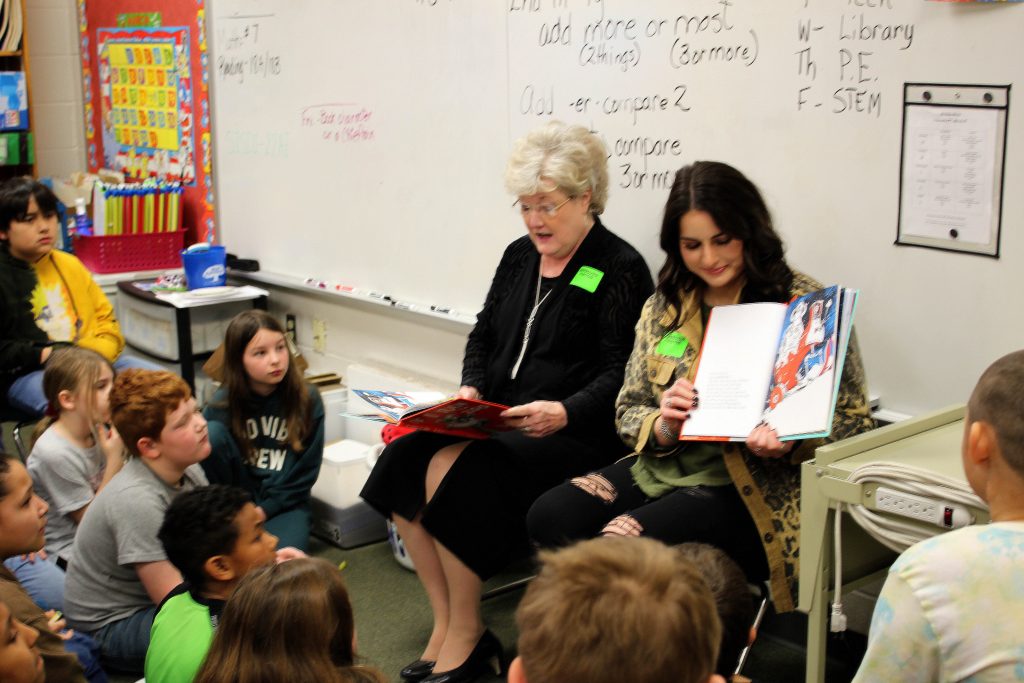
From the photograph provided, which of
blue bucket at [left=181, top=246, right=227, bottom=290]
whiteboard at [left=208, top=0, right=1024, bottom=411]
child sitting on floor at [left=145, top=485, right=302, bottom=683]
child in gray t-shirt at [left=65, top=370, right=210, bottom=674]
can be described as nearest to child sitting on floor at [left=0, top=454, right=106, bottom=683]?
child sitting on floor at [left=145, top=485, right=302, bottom=683]

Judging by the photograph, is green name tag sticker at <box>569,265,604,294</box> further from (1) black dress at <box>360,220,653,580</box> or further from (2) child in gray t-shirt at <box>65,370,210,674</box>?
(2) child in gray t-shirt at <box>65,370,210,674</box>

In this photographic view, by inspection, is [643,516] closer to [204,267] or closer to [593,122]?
→ [593,122]

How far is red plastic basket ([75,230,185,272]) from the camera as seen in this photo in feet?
16.3

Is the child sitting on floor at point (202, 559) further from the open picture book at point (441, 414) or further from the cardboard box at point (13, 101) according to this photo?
the cardboard box at point (13, 101)

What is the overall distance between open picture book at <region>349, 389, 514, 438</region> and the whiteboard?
2.38ft

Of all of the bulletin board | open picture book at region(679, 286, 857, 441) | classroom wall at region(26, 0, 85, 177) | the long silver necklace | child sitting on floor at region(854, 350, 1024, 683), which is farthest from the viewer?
classroom wall at region(26, 0, 85, 177)

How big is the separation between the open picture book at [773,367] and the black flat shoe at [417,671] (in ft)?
3.11

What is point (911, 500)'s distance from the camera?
185cm

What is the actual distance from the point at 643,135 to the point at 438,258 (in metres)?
1.04

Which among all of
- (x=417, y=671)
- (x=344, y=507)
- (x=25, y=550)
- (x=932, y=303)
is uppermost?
(x=932, y=303)

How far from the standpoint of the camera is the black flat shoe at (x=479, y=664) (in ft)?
8.83

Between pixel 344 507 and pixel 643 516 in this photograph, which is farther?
pixel 344 507

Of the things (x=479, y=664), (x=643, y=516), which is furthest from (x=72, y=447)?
(x=643, y=516)

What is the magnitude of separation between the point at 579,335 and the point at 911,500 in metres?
1.17
